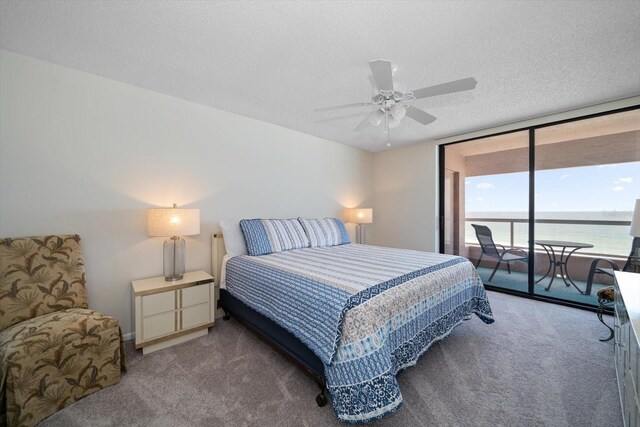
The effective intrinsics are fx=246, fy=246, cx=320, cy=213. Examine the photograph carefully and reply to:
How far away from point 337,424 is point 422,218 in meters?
3.66

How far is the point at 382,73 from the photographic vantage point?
1720mm

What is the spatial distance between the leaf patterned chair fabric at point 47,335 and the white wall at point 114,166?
0.28m

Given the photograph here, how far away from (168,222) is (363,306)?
1903mm

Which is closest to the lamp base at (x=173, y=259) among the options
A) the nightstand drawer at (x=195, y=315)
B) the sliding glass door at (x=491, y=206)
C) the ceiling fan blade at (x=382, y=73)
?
the nightstand drawer at (x=195, y=315)

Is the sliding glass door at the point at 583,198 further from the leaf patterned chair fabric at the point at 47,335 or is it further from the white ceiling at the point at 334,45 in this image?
the leaf patterned chair fabric at the point at 47,335

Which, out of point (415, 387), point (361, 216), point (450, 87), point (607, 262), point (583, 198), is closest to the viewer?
point (415, 387)

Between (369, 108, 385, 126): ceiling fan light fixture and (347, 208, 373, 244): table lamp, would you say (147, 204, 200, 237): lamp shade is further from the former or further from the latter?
(347, 208, 373, 244): table lamp

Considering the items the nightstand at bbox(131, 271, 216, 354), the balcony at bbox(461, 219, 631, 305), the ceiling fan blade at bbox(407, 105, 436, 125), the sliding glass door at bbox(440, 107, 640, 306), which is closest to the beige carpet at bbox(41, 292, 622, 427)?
the nightstand at bbox(131, 271, 216, 354)

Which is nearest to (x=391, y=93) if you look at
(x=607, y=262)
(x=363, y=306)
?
(x=363, y=306)

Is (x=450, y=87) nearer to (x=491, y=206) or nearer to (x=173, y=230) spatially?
(x=173, y=230)

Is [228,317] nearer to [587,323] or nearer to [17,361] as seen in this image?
[17,361]

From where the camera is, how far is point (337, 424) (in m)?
1.43

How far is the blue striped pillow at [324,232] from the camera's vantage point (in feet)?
11.1

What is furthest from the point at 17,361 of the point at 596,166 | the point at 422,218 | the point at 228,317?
the point at 596,166
